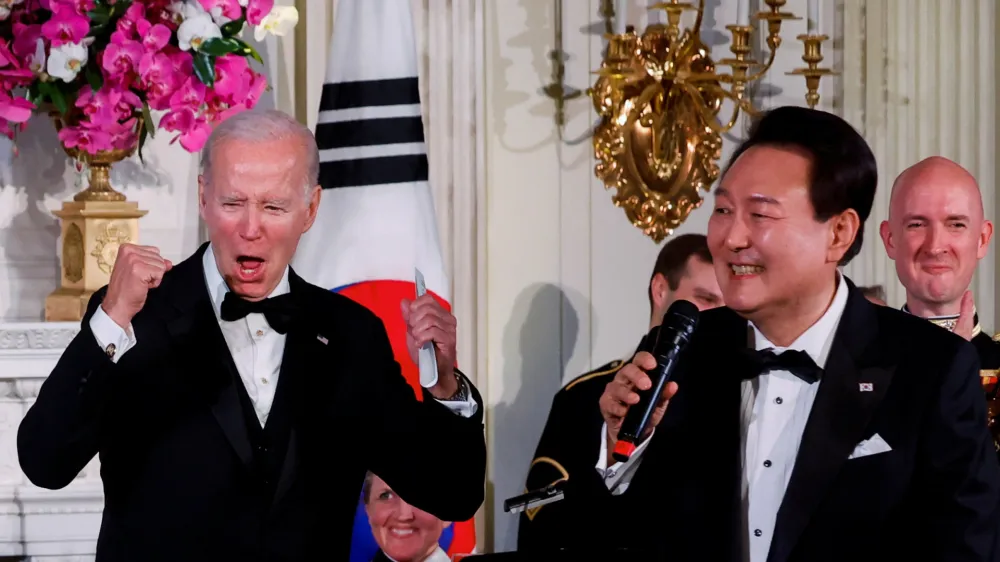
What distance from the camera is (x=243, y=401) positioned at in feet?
7.36

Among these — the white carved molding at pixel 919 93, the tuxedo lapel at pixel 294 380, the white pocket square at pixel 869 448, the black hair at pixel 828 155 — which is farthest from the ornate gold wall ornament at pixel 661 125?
the white pocket square at pixel 869 448

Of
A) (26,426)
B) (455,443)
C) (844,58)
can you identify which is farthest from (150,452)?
(844,58)

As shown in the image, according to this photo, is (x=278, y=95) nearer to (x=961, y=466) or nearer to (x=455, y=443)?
(x=455, y=443)

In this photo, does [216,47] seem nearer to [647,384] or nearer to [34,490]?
[34,490]

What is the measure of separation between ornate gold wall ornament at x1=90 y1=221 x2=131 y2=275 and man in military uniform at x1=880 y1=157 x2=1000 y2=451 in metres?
1.84

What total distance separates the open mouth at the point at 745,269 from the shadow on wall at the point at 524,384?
2235mm

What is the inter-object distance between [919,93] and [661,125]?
106 cm

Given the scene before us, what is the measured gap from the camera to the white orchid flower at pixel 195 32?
3107 mm

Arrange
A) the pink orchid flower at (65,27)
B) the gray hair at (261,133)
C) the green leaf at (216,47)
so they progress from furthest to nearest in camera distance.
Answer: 1. the green leaf at (216,47)
2. the pink orchid flower at (65,27)
3. the gray hair at (261,133)

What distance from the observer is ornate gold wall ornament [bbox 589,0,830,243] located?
14.6 feet

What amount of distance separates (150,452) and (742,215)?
3.28 feet

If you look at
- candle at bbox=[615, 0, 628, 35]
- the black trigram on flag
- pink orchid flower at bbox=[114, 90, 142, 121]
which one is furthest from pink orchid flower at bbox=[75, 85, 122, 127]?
candle at bbox=[615, 0, 628, 35]

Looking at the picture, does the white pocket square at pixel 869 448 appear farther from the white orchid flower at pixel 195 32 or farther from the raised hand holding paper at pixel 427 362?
the white orchid flower at pixel 195 32

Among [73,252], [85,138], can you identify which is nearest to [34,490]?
[73,252]
